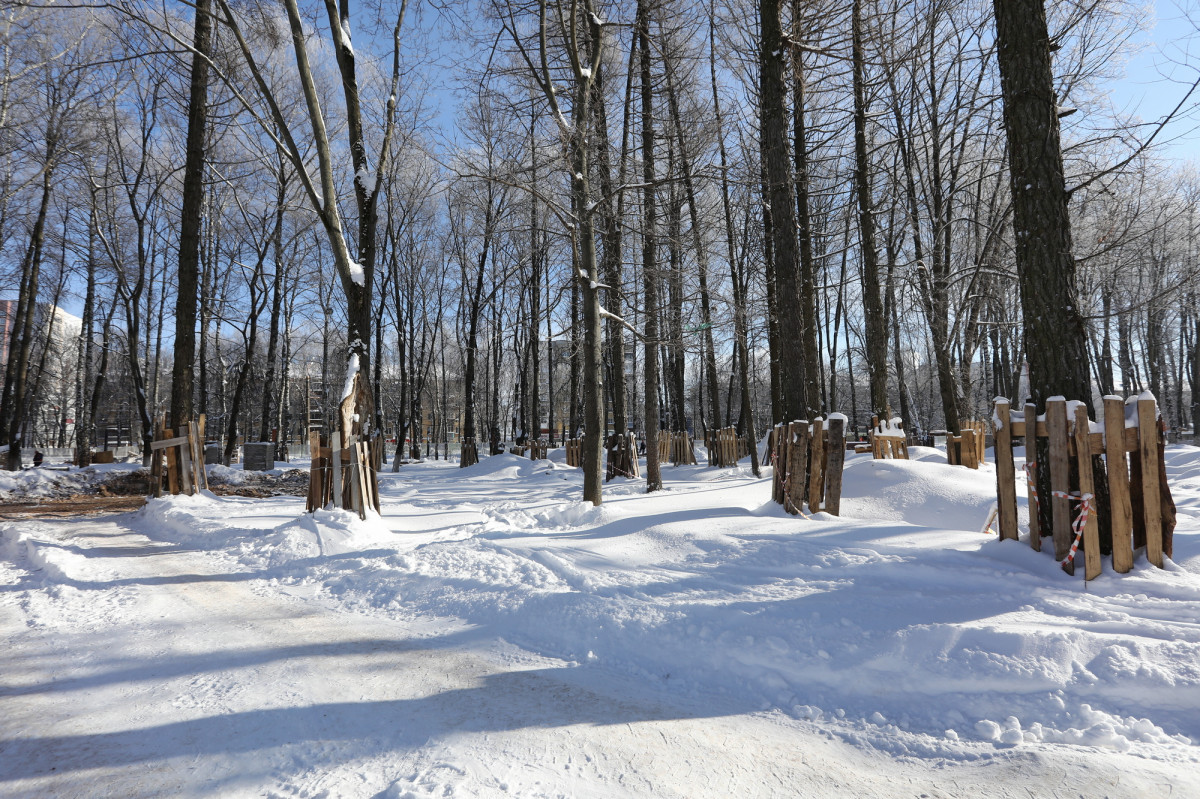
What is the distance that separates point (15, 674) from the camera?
3.55 metres

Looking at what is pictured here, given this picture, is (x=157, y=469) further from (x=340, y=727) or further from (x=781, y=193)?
(x=781, y=193)

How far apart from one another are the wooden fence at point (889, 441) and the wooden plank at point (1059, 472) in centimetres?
794

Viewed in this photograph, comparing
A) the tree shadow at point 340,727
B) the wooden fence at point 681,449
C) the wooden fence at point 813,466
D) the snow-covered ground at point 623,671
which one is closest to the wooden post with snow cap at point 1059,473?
the snow-covered ground at point 623,671

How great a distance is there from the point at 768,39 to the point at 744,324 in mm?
5649

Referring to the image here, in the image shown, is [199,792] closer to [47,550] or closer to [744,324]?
[47,550]

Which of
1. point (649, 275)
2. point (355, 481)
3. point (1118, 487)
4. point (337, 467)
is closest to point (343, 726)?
point (1118, 487)

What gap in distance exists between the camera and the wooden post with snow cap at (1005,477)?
4.81m

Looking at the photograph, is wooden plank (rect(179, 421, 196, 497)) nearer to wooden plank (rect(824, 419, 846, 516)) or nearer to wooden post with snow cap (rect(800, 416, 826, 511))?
wooden post with snow cap (rect(800, 416, 826, 511))

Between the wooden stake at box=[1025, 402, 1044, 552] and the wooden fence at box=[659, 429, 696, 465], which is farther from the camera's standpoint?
the wooden fence at box=[659, 429, 696, 465]

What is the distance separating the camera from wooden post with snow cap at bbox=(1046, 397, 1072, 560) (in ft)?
14.3

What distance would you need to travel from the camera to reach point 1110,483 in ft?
13.8

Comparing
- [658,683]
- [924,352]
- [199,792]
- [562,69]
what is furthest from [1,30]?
[924,352]

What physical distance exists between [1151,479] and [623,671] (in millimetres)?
4072

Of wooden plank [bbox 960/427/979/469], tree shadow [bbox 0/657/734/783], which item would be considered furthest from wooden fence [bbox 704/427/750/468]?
tree shadow [bbox 0/657/734/783]
